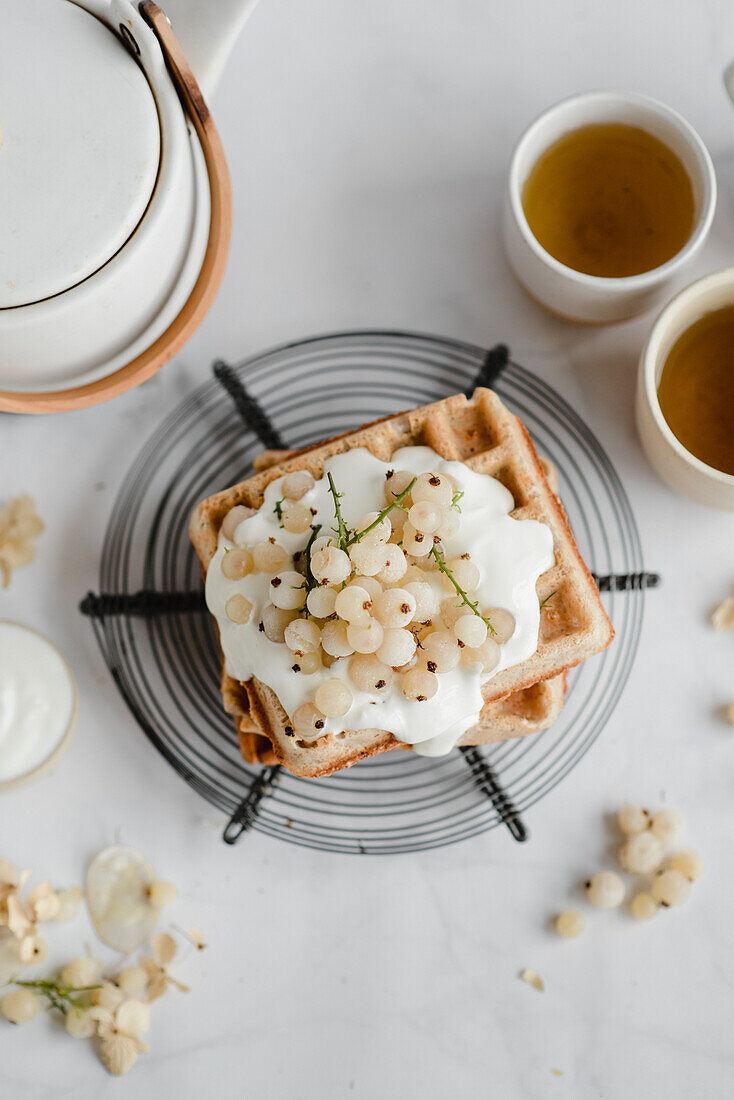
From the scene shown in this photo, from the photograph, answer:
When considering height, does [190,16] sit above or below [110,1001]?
above

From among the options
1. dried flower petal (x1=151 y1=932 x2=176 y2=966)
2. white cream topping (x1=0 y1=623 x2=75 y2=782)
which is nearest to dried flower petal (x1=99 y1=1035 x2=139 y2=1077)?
dried flower petal (x1=151 y1=932 x2=176 y2=966)

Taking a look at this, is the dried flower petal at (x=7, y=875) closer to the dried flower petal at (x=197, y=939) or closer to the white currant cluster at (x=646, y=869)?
the dried flower petal at (x=197, y=939)

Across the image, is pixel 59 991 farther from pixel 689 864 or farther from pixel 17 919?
pixel 689 864

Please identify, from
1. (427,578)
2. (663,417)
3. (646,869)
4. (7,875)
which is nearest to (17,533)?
(7,875)

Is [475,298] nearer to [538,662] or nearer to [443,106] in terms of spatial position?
[443,106]

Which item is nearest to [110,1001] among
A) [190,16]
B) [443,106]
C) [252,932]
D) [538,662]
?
[252,932]
